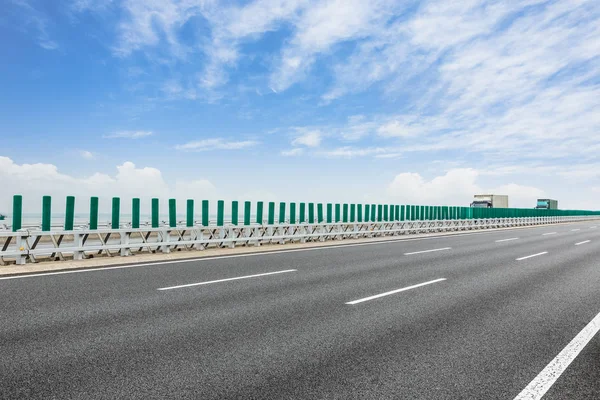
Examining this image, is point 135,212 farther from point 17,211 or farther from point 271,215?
point 271,215

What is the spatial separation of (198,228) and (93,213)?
358 centimetres

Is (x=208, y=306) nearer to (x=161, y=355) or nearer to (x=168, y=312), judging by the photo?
(x=168, y=312)

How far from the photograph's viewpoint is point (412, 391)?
386 cm

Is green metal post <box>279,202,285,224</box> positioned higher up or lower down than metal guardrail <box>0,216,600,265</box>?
higher up

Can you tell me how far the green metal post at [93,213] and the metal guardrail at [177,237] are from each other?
0.46 m

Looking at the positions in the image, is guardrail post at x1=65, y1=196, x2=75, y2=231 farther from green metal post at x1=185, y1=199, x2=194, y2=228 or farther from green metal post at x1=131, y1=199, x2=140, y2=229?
green metal post at x1=185, y1=199, x2=194, y2=228

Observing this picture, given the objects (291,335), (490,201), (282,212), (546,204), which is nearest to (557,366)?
(291,335)

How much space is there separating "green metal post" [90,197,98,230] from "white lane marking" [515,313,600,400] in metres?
13.7

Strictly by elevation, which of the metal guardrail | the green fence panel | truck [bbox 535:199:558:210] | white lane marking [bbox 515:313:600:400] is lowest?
white lane marking [bbox 515:313:600:400]

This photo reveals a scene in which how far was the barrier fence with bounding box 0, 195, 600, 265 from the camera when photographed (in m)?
12.6

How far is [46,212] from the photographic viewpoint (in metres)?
13.3

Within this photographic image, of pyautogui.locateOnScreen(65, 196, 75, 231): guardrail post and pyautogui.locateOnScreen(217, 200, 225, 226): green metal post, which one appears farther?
pyautogui.locateOnScreen(217, 200, 225, 226): green metal post

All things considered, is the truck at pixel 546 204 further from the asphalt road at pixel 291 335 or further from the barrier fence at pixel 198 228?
the asphalt road at pixel 291 335

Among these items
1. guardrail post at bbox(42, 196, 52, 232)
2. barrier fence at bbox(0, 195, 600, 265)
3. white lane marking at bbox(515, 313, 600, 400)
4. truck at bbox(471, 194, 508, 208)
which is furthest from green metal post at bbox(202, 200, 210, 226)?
truck at bbox(471, 194, 508, 208)
